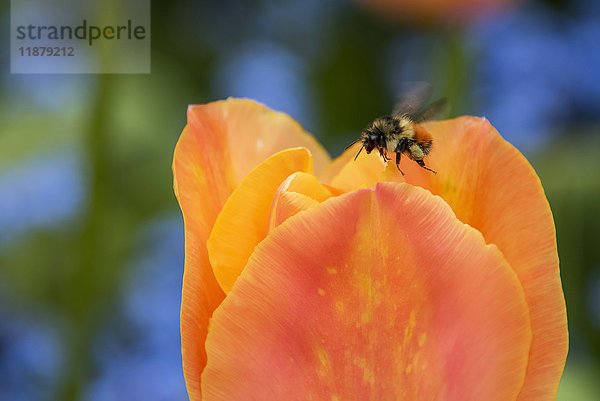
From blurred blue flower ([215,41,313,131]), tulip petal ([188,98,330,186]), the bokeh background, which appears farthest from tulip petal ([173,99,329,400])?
blurred blue flower ([215,41,313,131])

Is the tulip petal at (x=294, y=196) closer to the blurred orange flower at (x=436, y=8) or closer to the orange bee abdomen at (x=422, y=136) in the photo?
the orange bee abdomen at (x=422, y=136)

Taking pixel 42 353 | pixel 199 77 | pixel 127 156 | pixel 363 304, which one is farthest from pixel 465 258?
pixel 199 77

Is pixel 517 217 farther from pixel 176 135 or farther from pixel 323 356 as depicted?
pixel 176 135

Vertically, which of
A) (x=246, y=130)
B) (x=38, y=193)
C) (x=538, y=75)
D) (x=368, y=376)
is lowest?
(x=368, y=376)

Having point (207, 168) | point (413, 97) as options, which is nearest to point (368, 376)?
point (207, 168)

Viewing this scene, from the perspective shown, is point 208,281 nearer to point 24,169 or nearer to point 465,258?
point 465,258
